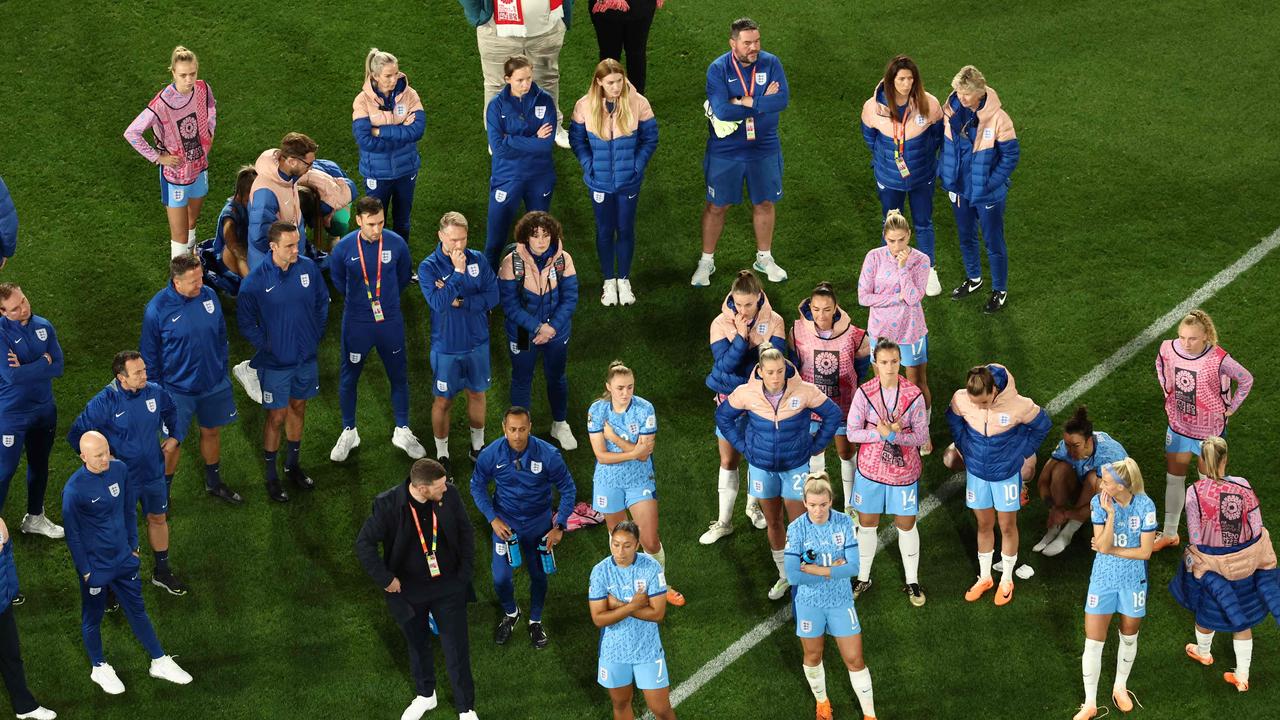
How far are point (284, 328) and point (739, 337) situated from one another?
9.89ft

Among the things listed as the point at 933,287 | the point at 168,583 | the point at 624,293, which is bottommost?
the point at 168,583

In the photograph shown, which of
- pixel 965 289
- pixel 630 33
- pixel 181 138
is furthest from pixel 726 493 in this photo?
pixel 181 138

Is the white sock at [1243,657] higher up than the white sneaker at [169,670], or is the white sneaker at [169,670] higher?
the white sneaker at [169,670]

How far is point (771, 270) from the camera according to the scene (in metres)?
14.8

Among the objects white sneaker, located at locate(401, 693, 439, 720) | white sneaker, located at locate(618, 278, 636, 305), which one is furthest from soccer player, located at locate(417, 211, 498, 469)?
white sneaker, located at locate(401, 693, 439, 720)

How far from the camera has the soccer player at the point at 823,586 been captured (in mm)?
10984

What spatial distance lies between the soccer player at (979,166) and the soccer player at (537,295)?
Answer: 10.5ft

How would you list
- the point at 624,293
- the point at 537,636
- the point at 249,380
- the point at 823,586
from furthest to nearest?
the point at 624,293
the point at 249,380
the point at 537,636
the point at 823,586

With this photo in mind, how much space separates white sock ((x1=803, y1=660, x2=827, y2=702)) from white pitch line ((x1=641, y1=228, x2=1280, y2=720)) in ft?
2.07

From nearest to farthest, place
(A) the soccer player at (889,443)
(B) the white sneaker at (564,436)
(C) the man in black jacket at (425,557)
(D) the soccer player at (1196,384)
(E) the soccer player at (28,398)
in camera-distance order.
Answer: (C) the man in black jacket at (425,557) < (A) the soccer player at (889,443) < (E) the soccer player at (28,398) < (D) the soccer player at (1196,384) < (B) the white sneaker at (564,436)

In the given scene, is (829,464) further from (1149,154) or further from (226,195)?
(226,195)

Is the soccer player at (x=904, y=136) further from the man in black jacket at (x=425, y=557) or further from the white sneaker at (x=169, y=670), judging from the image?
the white sneaker at (x=169, y=670)

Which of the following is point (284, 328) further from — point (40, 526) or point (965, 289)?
point (965, 289)

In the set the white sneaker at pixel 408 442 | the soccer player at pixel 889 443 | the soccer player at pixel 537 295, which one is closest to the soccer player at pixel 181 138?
the white sneaker at pixel 408 442
